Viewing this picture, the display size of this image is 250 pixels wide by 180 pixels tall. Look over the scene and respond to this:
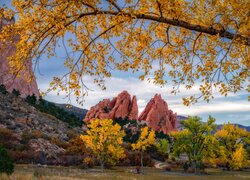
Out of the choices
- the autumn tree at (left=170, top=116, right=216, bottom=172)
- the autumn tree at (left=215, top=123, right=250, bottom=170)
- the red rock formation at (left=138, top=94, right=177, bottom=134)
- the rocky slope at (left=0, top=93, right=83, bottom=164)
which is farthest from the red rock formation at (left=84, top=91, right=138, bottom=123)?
the autumn tree at (left=170, top=116, right=216, bottom=172)

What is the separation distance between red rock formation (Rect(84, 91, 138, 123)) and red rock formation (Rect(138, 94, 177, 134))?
31.4 ft

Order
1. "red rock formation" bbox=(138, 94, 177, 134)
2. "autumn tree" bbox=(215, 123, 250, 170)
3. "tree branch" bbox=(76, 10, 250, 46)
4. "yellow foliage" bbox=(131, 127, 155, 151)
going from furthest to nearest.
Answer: "red rock formation" bbox=(138, 94, 177, 134) < "autumn tree" bbox=(215, 123, 250, 170) < "yellow foliage" bbox=(131, 127, 155, 151) < "tree branch" bbox=(76, 10, 250, 46)

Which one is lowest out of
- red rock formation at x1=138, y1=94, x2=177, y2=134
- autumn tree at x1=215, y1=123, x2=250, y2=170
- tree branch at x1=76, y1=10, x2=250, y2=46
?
autumn tree at x1=215, y1=123, x2=250, y2=170

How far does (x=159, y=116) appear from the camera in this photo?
6993 inches

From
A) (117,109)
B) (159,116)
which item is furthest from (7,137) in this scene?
(159,116)

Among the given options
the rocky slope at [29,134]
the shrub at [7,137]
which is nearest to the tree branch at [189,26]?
the rocky slope at [29,134]

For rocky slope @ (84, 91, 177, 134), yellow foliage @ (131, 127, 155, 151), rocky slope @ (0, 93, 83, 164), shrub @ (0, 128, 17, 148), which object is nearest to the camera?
rocky slope @ (0, 93, 83, 164)

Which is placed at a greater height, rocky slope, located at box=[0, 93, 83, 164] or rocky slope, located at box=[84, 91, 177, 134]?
rocky slope, located at box=[84, 91, 177, 134]

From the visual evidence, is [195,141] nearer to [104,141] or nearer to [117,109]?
[104,141]

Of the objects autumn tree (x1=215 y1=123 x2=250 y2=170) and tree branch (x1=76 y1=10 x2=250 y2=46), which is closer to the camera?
tree branch (x1=76 y1=10 x2=250 y2=46)

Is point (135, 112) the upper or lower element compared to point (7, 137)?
upper

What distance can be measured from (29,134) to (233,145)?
1554 inches

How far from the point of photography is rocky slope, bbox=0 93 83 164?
52.2m

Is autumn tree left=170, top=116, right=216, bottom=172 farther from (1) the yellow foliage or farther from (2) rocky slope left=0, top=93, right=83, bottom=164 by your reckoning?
(2) rocky slope left=0, top=93, right=83, bottom=164
